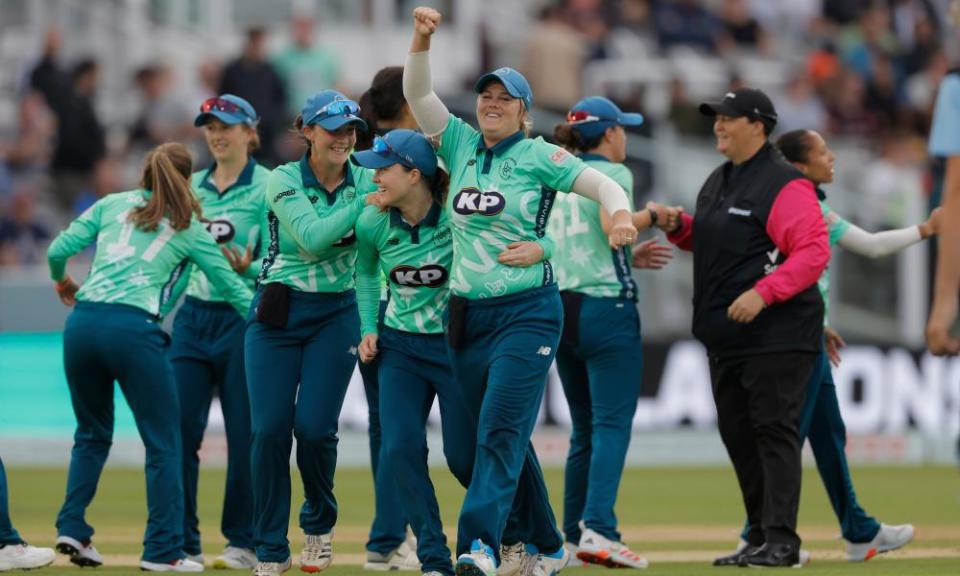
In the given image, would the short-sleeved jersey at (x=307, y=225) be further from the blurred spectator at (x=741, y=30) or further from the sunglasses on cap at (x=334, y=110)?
the blurred spectator at (x=741, y=30)

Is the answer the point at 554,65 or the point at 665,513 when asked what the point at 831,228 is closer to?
the point at 665,513

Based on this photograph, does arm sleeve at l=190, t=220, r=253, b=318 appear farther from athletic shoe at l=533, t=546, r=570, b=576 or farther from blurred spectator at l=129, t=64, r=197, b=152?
blurred spectator at l=129, t=64, r=197, b=152

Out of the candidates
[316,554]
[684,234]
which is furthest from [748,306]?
[316,554]

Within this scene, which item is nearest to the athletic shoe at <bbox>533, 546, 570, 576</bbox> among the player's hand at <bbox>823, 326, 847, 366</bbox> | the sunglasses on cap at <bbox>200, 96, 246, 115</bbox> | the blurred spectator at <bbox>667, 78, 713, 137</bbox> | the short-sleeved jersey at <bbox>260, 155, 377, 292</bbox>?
the short-sleeved jersey at <bbox>260, 155, 377, 292</bbox>

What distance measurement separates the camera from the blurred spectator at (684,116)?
21.2m

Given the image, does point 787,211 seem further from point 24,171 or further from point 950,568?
point 24,171

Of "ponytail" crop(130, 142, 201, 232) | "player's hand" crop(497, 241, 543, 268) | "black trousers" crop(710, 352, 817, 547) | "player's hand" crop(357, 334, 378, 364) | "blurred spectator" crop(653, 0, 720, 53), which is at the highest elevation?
"blurred spectator" crop(653, 0, 720, 53)

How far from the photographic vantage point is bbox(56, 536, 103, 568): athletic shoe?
918 centimetres

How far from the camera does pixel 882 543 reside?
10.2m

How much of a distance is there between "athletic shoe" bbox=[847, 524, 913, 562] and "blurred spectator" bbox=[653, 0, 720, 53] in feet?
46.6

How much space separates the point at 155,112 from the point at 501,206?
13.0 meters

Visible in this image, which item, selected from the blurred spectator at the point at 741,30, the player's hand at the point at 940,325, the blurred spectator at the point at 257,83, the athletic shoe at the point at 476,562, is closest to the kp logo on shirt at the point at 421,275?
the athletic shoe at the point at 476,562

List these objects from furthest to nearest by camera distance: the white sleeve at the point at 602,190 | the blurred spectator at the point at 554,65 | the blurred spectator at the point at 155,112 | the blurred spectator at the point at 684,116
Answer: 1. the blurred spectator at the point at 554,65
2. the blurred spectator at the point at 684,116
3. the blurred spectator at the point at 155,112
4. the white sleeve at the point at 602,190

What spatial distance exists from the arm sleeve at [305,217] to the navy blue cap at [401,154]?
0.92 ft
